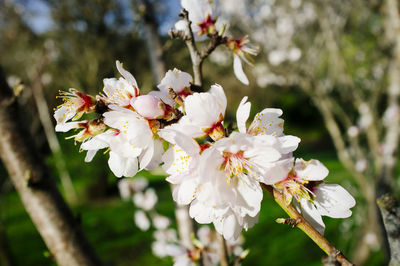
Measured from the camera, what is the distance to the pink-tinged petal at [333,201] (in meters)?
0.63

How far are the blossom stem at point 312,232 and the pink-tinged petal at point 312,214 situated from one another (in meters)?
0.07

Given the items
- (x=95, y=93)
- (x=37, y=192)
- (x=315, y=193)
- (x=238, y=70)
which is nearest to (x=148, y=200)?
(x=37, y=192)

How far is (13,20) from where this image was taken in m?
6.57

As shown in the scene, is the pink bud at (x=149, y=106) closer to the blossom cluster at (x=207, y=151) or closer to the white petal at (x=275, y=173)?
the blossom cluster at (x=207, y=151)

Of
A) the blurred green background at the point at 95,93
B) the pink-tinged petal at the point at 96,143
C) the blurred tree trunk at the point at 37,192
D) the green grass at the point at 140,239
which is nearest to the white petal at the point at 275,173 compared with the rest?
the pink-tinged petal at the point at 96,143

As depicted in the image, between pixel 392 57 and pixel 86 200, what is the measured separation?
338 inches

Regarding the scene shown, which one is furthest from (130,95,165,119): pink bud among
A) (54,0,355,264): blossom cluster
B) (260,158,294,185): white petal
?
(260,158,294,185): white petal

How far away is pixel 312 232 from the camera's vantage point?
565 millimetres

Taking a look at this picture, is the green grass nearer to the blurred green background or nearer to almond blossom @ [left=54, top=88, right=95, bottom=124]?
the blurred green background

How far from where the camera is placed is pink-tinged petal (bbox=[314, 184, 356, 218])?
0.63 meters

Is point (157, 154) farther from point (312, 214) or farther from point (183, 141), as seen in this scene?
point (312, 214)

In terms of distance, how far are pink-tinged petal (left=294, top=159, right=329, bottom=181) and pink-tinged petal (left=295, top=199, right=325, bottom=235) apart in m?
0.06

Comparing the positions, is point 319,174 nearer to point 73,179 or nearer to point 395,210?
point 395,210

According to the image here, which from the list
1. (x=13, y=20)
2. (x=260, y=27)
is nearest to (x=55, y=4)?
(x=13, y=20)
